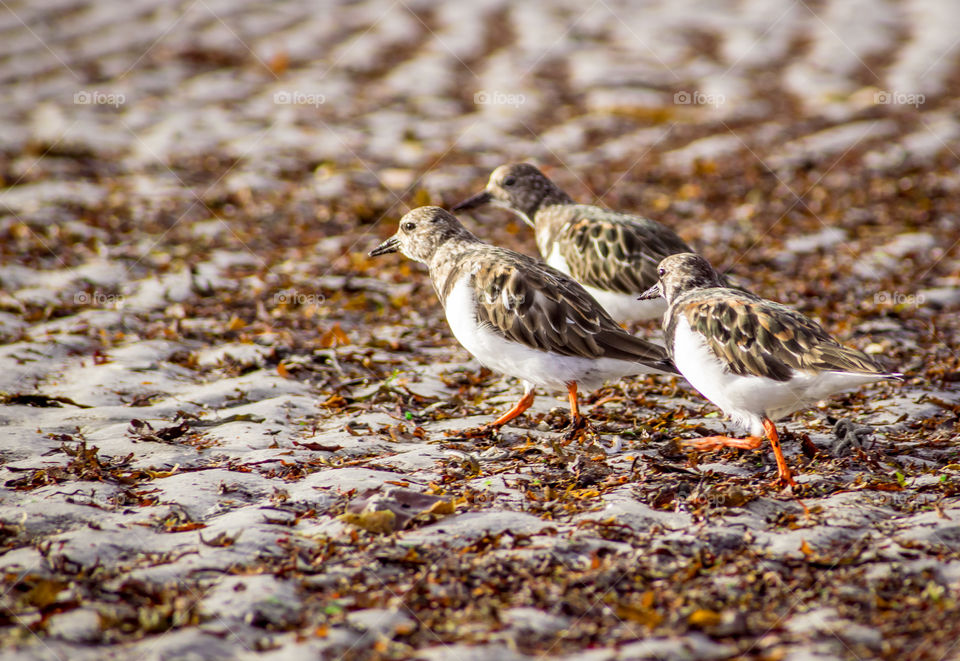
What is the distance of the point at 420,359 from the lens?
767 centimetres

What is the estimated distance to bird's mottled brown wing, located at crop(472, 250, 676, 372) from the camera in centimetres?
580

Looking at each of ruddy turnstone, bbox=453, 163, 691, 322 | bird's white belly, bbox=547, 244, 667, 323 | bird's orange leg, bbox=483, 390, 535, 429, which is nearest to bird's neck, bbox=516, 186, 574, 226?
ruddy turnstone, bbox=453, 163, 691, 322

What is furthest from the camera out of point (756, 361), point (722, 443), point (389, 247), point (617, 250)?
point (617, 250)

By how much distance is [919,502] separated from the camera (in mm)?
4852

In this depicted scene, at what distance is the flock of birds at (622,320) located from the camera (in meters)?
5.08

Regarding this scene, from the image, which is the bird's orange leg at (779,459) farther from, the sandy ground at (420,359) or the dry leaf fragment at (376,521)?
the dry leaf fragment at (376,521)

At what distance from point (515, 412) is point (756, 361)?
1766 millimetres

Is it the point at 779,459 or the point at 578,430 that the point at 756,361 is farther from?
the point at 578,430

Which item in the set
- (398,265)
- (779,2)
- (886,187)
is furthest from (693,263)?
(779,2)

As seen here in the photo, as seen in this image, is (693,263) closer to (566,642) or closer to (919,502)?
(919,502)

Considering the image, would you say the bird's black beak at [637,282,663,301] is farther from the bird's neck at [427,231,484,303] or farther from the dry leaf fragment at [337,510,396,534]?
the dry leaf fragment at [337,510,396,534]

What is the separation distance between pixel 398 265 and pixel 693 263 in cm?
480

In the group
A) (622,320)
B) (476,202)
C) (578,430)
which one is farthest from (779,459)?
(476,202)

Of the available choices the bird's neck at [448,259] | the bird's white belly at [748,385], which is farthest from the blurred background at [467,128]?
the bird's white belly at [748,385]
